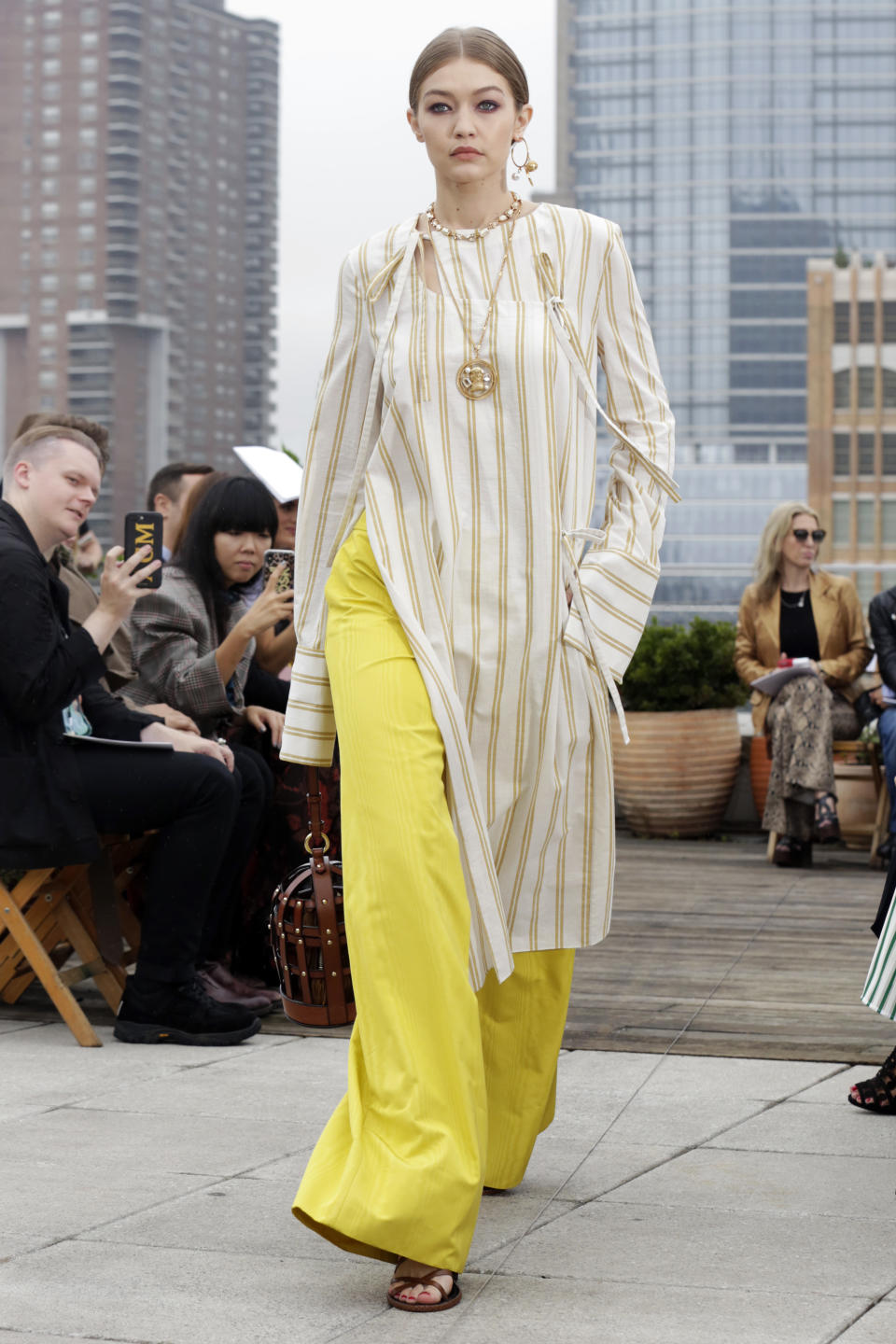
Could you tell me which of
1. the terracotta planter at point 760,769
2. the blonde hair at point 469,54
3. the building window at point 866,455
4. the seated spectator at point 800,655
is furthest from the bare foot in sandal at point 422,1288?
the building window at point 866,455

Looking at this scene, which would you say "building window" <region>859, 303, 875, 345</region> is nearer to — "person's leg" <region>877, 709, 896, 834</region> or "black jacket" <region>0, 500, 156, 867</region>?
"person's leg" <region>877, 709, 896, 834</region>

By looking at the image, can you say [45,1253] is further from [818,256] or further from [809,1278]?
[818,256]

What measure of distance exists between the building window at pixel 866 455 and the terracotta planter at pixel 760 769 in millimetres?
109267

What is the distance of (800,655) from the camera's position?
811cm

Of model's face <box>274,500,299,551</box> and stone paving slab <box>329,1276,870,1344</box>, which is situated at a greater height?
model's face <box>274,500,299,551</box>

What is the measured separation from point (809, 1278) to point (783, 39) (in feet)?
601

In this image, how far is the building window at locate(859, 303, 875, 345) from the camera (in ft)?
366

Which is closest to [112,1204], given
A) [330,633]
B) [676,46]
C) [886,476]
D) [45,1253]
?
[45,1253]

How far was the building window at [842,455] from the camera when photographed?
115m

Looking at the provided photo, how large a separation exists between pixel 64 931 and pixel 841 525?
11739cm

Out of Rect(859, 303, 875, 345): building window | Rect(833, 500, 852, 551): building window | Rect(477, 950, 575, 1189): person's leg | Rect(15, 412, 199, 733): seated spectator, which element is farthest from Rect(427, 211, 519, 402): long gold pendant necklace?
Rect(833, 500, 852, 551): building window

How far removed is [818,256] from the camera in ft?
523

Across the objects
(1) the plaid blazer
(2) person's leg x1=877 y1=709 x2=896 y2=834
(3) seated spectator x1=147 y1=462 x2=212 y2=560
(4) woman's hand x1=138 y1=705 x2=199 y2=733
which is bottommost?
(2) person's leg x1=877 y1=709 x2=896 y2=834

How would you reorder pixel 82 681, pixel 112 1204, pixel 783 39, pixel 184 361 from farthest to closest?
pixel 783 39 → pixel 184 361 → pixel 82 681 → pixel 112 1204
